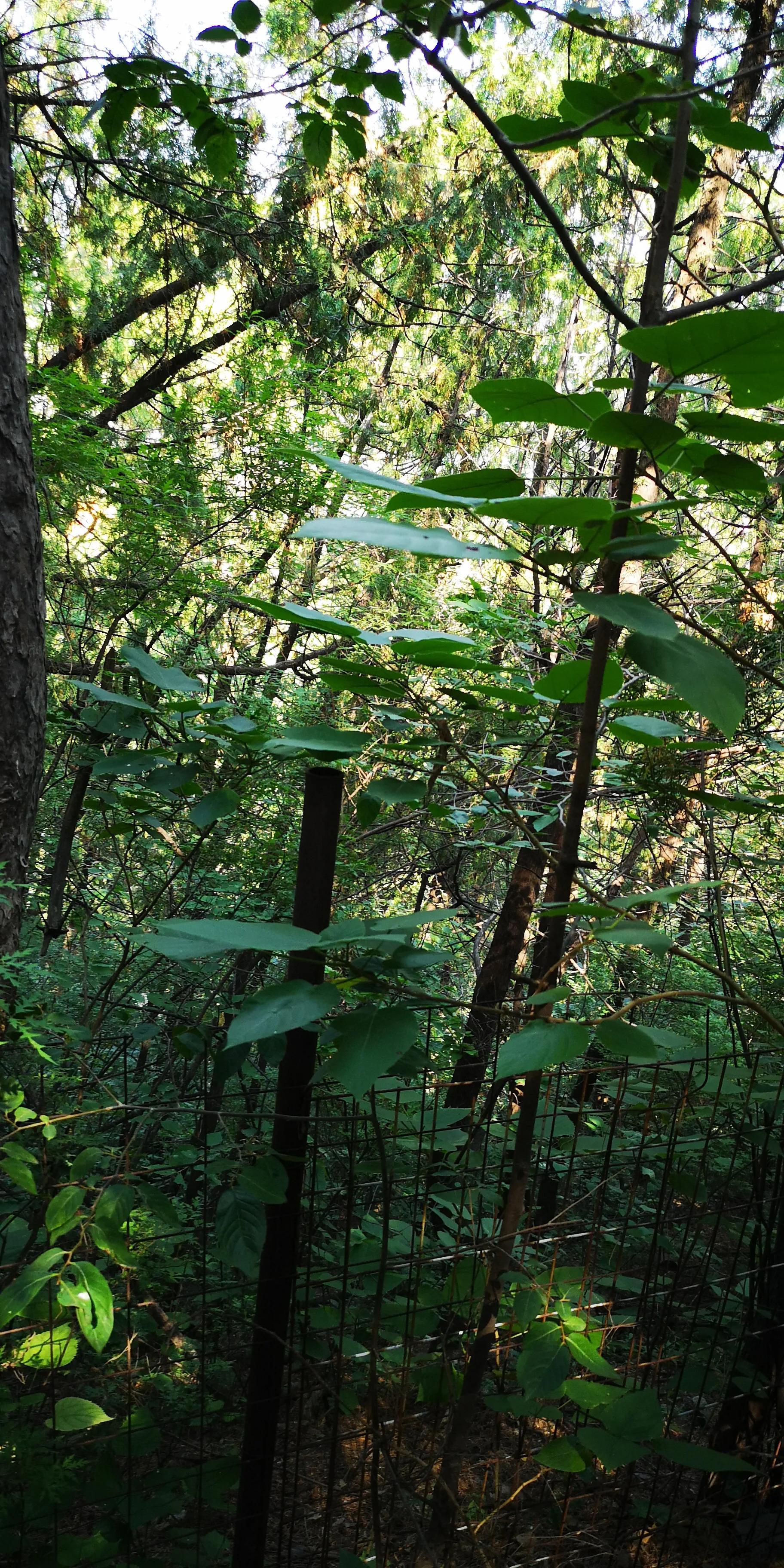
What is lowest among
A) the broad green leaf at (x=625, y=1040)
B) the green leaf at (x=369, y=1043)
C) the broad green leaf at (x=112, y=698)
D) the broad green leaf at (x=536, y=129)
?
the green leaf at (x=369, y=1043)

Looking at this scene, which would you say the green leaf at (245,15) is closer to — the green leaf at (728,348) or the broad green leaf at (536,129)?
the broad green leaf at (536,129)

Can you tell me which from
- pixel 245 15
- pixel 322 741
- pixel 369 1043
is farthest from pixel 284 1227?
pixel 245 15

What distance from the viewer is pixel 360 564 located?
5.38 m

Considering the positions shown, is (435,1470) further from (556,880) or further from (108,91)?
(108,91)

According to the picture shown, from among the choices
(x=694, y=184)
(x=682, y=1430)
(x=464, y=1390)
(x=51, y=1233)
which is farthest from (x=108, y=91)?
(x=682, y=1430)

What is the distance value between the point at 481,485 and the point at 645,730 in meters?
0.39

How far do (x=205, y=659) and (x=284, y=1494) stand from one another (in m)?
3.50

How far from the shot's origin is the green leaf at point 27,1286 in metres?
0.97

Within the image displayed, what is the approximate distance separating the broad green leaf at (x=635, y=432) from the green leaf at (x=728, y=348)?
1.5 inches

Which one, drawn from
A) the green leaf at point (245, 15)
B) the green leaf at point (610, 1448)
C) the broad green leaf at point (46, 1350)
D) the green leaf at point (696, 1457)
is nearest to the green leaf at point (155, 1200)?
the broad green leaf at point (46, 1350)

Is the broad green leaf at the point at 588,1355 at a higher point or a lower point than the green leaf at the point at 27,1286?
lower

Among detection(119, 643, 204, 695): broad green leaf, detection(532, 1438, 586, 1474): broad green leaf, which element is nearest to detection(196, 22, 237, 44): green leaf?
detection(119, 643, 204, 695): broad green leaf

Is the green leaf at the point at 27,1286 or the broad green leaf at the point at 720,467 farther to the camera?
the green leaf at the point at 27,1286

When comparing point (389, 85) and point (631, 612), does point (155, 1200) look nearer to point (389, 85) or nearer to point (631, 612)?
point (631, 612)
